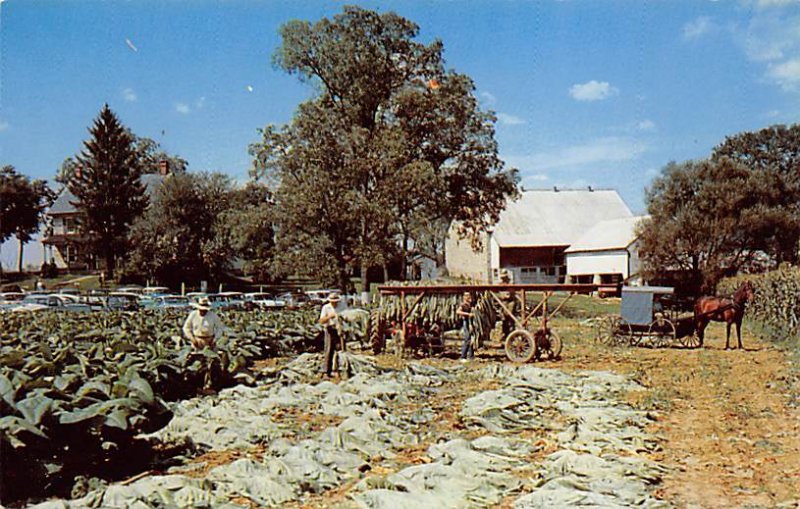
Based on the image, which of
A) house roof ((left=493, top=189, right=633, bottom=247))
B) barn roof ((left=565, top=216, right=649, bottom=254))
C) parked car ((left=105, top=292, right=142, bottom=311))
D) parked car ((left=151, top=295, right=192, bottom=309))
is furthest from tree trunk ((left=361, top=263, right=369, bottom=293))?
barn roof ((left=565, top=216, right=649, bottom=254))

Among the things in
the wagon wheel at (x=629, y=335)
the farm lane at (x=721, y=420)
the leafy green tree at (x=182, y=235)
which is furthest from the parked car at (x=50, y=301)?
the farm lane at (x=721, y=420)

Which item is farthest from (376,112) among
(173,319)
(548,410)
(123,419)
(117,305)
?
(123,419)

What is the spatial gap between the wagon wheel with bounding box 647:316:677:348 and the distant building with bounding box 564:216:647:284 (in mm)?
28083

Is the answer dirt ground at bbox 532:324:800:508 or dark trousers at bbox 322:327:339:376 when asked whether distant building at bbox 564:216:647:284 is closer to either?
dirt ground at bbox 532:324:800:508

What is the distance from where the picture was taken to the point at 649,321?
20781 millimetres

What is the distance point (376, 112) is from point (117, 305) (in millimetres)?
16422

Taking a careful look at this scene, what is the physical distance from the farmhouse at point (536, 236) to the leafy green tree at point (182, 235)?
18.0 metres

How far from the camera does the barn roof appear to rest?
5200 centimetres

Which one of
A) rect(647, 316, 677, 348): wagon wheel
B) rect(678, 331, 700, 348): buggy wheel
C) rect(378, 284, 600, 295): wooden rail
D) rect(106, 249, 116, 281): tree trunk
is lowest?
rect(678, 331, 700, 348): buggy wheel

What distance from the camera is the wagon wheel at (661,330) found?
2061 cm

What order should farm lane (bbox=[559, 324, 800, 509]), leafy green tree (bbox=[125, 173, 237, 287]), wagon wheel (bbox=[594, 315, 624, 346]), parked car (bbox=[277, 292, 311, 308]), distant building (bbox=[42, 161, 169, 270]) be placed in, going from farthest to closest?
distant building (bbox=[42, 161, 169, 270])
leafy green tree (bbox=[125, 173, 237, 287])
parked car (bbox=[277, 292, 311, 308])
wagon wheel (bbox=[594, 315, 624, 346])
farm lane (bbox=[559, 324, 800, 509])

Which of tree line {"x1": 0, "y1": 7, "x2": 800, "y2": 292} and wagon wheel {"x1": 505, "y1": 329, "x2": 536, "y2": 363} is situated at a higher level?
tree line {"x1": 0, "y1": 7, "x2": 800, "y2": 292}

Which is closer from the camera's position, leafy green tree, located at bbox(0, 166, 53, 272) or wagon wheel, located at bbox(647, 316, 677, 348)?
wagon wheel, located at bbox(647, 316, 677, 348)

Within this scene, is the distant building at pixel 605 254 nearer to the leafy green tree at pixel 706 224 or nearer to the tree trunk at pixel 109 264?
the leafy green tree at pixel 706 224
